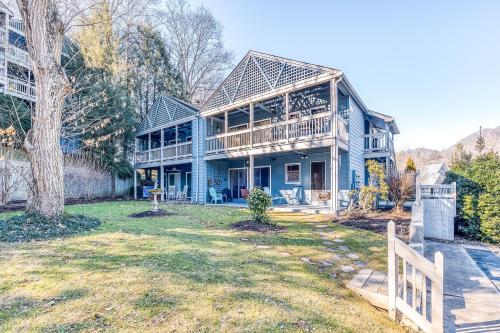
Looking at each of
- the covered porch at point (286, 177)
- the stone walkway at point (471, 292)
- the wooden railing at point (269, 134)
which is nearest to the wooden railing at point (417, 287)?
the stone walkway at point (471, 292)

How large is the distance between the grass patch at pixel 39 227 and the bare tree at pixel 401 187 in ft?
33.2

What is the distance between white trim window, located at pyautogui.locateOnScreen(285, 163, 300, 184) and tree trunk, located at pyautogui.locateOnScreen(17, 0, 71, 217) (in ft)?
35.3

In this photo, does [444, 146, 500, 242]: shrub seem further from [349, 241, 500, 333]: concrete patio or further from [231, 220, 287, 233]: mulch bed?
[231, 220, 287, 233]: mulch bed

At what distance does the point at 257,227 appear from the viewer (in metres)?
7.20

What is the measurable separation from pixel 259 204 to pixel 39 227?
5.43 meters

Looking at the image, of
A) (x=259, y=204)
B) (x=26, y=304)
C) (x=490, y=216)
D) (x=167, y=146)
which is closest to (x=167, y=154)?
(x=167, y=146)

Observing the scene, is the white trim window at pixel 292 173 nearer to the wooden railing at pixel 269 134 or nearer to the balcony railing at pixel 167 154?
the wooden railing at pixel 269 134

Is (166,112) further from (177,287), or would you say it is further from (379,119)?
(177,287)

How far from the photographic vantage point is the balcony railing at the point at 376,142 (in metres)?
14.7

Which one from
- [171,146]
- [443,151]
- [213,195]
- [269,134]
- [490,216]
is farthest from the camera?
[443,151]

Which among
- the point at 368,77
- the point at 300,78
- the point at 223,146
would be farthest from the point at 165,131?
the point at 368,77

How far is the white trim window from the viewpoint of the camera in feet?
47.8

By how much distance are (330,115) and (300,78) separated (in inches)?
90.9

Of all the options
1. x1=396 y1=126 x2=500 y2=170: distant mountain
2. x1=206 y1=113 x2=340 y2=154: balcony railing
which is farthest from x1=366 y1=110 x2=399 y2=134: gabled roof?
x1=396 y1=126 x2=500 y2=170: distant mountain
